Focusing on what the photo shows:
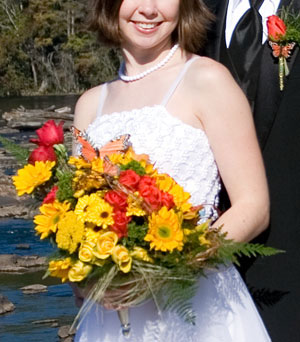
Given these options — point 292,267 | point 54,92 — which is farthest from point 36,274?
point 54,92

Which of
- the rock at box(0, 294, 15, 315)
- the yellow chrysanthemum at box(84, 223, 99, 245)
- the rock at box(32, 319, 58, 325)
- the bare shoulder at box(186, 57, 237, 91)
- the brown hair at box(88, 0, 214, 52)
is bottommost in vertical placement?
the rock at box(0, 294, 15, 315)

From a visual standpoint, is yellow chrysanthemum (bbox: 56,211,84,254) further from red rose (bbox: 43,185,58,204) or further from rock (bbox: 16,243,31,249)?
rock (bbox: 16,243,31,249)

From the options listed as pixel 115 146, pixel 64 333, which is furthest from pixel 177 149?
pixel 64 333

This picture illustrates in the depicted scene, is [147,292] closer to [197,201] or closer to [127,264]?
[127,264]

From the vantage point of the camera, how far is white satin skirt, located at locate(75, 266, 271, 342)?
106 inches

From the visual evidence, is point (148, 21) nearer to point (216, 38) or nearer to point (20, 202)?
point (216, 38)

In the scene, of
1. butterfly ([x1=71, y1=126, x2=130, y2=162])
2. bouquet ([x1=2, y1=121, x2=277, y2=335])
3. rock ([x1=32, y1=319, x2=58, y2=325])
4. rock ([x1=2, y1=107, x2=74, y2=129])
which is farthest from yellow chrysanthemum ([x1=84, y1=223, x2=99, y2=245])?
rock ([x1=2, y1=107, x2=74, y2=129])

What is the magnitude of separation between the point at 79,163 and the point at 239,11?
814 mm

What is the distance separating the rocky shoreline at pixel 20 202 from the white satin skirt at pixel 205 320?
262 mm

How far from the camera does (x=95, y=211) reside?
2518mm

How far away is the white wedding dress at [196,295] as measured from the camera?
2.70m

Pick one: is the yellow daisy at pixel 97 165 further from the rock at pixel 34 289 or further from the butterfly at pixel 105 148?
Answer: the rock at pixel 34 289

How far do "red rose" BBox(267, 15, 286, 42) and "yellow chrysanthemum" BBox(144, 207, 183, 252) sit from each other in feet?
2.35

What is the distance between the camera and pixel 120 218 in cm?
249
